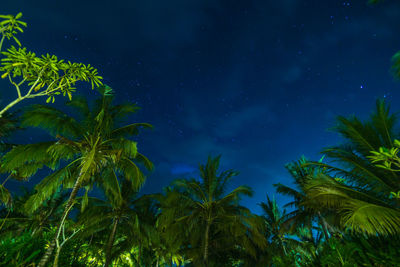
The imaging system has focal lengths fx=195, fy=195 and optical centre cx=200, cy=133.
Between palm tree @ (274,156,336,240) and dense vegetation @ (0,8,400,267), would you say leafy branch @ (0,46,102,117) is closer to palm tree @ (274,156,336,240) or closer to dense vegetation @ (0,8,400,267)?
dense vegetation @ (0,8,400,267)

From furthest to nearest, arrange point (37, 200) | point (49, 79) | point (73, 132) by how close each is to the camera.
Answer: point (73, 132)
point (37, 200)
point (49, 79)

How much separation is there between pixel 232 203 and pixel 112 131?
765cm

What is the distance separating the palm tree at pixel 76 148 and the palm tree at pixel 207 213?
10.9ft

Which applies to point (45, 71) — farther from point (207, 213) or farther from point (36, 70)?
point (207, 213)

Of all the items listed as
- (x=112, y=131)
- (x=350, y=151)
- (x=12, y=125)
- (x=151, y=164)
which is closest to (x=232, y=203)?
(x=151, y=164)

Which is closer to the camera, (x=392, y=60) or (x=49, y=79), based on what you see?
(x=49, y=79)

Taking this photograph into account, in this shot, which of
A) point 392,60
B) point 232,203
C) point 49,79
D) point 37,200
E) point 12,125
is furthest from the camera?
point 232,203

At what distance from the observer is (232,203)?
1142 centimetres

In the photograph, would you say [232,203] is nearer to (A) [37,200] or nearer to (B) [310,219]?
(B) [310,219]

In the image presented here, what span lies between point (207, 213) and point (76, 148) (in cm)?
755

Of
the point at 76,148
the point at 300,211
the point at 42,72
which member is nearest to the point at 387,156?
the point at 42,72

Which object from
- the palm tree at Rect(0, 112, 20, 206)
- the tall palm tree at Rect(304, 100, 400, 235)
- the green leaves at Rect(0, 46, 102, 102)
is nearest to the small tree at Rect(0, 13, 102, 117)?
the green leaves at Rect(0, 46, 102, 102)

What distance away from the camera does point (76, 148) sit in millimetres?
8047

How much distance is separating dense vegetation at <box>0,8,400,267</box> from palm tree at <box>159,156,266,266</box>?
6 cm
